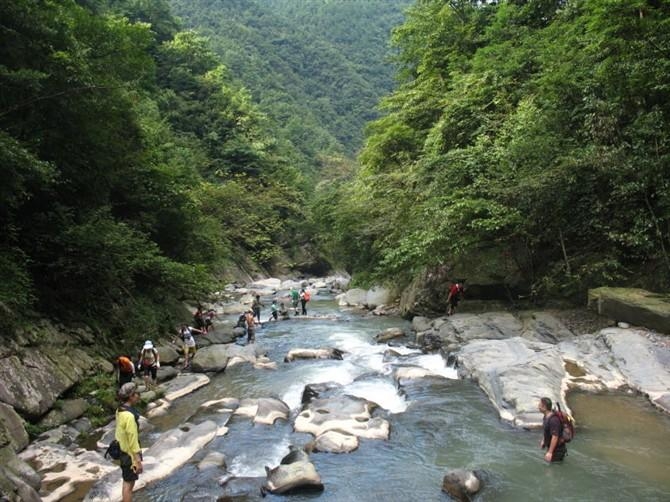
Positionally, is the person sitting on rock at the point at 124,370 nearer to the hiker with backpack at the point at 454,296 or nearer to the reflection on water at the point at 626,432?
the reflection on water at the point at 626,432

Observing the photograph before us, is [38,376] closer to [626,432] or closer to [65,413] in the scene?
[65,413]

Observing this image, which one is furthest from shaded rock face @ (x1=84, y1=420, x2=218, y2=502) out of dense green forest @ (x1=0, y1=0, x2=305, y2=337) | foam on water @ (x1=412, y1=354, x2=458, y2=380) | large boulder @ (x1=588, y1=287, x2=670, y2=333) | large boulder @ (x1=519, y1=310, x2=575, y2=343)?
large boulder @ (x1=588, y1=287, x2=670, y2=333)

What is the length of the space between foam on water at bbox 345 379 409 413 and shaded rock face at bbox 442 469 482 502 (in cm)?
345

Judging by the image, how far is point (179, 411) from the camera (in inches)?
448

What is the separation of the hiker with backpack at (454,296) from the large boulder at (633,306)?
5.38 metres

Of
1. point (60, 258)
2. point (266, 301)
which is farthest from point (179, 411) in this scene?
point (266, 301)

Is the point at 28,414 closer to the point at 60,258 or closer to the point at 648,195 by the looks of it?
the point at 60,258

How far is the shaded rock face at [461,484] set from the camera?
23.7 feet

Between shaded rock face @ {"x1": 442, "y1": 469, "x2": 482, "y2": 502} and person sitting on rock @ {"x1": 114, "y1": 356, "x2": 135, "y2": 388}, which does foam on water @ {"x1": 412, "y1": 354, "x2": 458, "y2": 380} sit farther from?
person sitting on rock @ {"x1": 114, "y1": 356, "x2": 135, "y2": 388}

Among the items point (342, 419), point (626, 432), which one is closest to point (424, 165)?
point (342, 419)

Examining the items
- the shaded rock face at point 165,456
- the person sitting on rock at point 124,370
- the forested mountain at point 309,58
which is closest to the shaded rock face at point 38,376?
the person sitting on rock at point 124,370

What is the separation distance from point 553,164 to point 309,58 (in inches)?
4029

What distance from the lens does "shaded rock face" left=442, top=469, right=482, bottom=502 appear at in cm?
722

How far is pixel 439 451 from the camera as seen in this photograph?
8.92 meters
